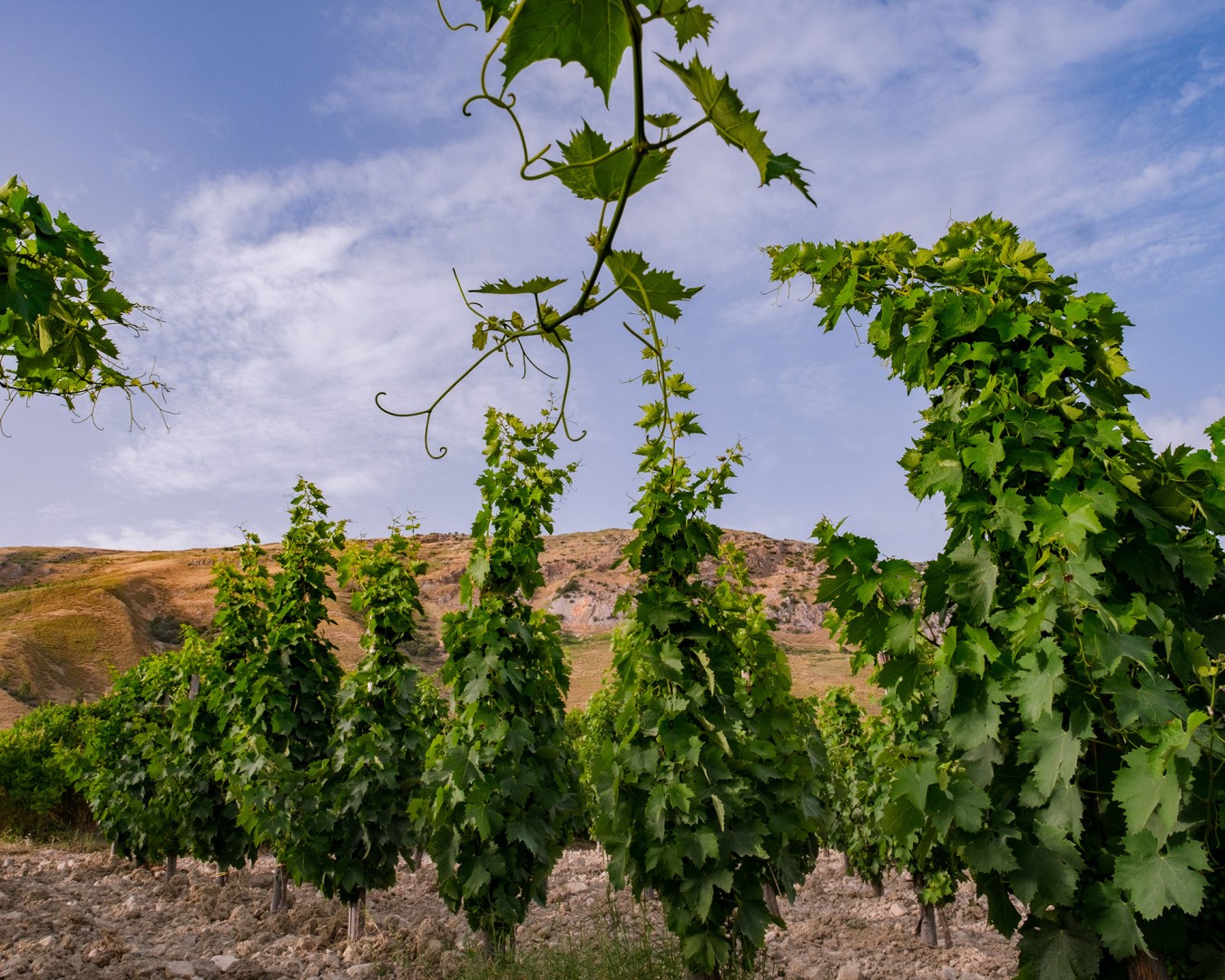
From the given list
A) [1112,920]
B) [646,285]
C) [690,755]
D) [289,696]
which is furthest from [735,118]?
[289,696]

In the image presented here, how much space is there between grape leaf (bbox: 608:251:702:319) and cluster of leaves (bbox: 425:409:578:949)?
478 cm

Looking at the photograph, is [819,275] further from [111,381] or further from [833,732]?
[833,732]

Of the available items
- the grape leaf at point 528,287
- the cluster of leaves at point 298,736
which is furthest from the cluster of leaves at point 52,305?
the cluster of leaves at point 298,736

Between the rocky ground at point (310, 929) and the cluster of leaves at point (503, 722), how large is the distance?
76 centimetres

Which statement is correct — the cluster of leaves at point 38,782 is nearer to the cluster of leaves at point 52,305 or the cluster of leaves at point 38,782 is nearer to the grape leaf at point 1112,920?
the cluster of leaves at point 52,305

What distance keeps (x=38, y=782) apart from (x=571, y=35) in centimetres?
1841

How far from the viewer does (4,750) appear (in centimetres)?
1410

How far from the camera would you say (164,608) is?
46125 mm

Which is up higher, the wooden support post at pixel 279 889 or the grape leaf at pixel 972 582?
the grape leaf at pixel 972 582

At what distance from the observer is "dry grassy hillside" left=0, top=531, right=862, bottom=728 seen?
30233 millimetres

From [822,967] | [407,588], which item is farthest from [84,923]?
[822,967]

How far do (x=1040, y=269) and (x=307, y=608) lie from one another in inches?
319

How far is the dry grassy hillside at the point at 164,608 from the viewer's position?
30.2 m

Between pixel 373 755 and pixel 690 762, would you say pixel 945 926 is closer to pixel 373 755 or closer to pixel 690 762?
pixel 690 762
